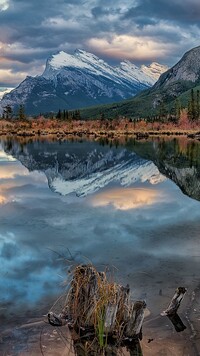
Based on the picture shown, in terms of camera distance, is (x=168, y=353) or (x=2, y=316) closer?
(x=168, y=353)

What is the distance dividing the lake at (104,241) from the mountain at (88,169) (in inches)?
9.8

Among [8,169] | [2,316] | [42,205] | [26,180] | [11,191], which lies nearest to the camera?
[2,316]

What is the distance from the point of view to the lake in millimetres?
11445

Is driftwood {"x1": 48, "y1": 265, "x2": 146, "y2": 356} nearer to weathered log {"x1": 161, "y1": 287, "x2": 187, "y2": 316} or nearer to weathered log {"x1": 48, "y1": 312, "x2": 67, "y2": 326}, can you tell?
weathered log {"x1": 48, "y1": 312, "x2": 67, "y2": 326}

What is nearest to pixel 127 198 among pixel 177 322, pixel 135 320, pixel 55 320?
pixel 177 322

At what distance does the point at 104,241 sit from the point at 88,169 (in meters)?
27.6

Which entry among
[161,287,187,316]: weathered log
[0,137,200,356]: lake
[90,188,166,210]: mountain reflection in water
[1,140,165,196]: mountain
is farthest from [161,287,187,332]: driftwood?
[1,140,165,196]: mountain

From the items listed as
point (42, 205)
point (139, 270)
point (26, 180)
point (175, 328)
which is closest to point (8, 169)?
point (26, 180)

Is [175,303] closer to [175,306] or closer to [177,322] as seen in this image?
[175,306]

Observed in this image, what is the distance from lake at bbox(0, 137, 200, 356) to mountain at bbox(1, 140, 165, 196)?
25 centimetres

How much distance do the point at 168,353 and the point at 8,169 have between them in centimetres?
3770

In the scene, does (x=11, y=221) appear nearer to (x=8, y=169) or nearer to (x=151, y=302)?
(x=151, y=302)

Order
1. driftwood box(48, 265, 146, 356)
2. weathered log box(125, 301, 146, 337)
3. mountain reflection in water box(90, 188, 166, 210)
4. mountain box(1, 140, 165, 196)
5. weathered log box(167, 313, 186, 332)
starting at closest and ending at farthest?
driftwood box(48, 265, 146, 356), weathered log box(125, 301, 146, 337), weathered log box(167, 313, 186, 332), mountain reflection in water box(90, 188, 166, 210), mountain box(1, 140, 165, 196)

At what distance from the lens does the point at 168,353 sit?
973 cm
